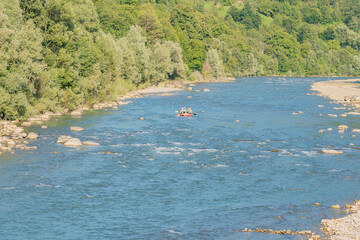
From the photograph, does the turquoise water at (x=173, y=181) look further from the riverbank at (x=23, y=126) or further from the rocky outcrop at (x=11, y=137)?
the rocky outcrop at (x=11, y=137)

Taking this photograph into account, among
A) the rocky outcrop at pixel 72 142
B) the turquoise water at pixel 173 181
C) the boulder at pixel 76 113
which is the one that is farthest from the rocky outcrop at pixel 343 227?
the boulder at pixel 76 113

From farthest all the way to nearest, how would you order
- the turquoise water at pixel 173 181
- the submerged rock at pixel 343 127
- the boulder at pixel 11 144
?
the submerged rock at pixel 343 127 → the boulder at pixel 11 144 → the turquoise water at pixel 173 181

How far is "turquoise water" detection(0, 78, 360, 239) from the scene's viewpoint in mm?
33250

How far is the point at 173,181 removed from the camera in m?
43.4

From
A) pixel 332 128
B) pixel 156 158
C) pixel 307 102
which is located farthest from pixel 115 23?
pixel 156 158

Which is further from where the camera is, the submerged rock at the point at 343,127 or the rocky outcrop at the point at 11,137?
the submerged rock at the point at 343,127

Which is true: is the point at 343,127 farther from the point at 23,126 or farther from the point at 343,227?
the point at 23,126

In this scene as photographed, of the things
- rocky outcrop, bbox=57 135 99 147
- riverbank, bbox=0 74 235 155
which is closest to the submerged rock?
rocky outcrop, bbox=57 135 99 147

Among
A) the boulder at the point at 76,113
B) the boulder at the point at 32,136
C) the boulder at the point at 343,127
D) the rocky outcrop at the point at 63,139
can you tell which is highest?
the boulder at the point at 32,136

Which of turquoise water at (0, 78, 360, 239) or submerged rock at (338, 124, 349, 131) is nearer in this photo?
turquoise water at (0, 78, 360, 239)

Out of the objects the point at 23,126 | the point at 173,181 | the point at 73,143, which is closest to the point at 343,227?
the point at 173,181

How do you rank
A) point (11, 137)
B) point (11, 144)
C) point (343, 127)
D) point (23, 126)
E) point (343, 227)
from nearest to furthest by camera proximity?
point (343, 227) < point (11, 144) < point (11, 137) < point (23, 126) < point (343, 127)

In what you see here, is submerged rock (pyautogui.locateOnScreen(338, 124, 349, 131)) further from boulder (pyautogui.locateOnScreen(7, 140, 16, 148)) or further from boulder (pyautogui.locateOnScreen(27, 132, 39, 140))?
boulder (pyautogui.locateOnScreen(7, 140, 16, 148))

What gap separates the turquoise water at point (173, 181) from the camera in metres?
33.2
